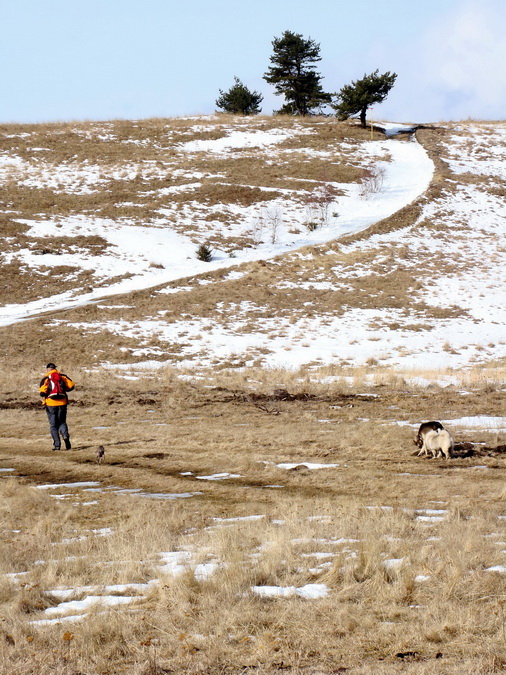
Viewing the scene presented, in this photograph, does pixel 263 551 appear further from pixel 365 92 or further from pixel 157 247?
pixel 365 92

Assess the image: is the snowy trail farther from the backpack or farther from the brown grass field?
the backpack

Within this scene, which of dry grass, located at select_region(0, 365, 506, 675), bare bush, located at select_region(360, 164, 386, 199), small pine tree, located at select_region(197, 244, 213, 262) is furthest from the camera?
bare bush, located at select_region(360, 164, 386, 199)

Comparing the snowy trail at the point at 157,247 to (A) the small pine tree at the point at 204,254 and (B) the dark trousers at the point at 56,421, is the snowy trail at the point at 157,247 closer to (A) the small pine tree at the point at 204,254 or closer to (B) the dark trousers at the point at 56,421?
(A) the small pine tree at the point at 204,254

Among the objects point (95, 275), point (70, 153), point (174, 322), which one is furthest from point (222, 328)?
point (70, 153)

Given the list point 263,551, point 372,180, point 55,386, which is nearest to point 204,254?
point 372,180

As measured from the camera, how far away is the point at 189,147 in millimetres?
59375

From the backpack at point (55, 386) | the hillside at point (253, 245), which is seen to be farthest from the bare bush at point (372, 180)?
the backpack at point (55, 386)

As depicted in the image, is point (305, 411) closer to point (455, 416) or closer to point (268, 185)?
point (455, 416)

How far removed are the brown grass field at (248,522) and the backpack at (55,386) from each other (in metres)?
1.17

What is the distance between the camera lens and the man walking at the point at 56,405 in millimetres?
13930

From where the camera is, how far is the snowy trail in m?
34.2

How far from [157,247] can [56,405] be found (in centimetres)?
2751

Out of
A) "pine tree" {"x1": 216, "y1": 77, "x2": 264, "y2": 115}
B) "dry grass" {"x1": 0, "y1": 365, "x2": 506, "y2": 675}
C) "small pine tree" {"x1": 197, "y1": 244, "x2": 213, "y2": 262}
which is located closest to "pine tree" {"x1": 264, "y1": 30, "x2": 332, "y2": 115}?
"pine tree" {"x1": 216, "y1": 77, "x2": 264, "y2": 115}

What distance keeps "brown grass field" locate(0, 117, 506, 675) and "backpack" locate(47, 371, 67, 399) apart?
1.17 m
